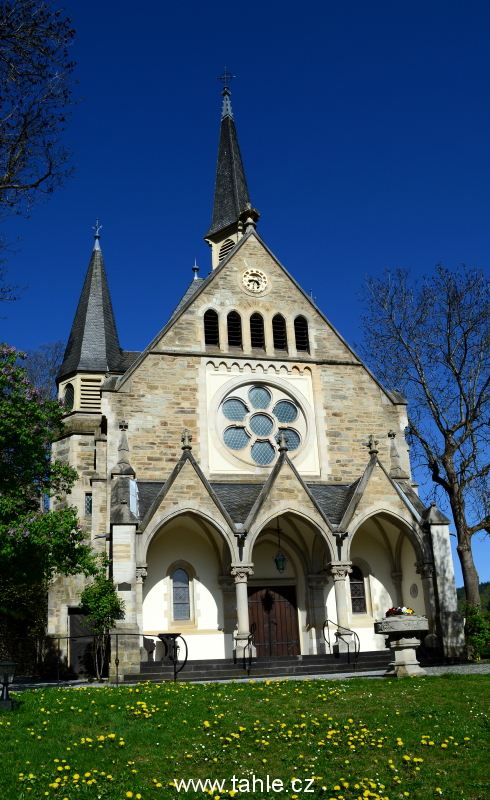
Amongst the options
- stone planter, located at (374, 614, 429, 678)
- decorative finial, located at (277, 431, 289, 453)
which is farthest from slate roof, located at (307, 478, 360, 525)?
stone planter, located at (374, 614, 429, 678)

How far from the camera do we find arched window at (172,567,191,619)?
70.6 feet

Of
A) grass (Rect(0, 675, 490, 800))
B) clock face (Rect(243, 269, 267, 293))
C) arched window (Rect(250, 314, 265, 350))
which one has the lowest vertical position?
grass (Rect(0, 675, 490, 800))

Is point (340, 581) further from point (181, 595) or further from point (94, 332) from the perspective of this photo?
point (94, 332)

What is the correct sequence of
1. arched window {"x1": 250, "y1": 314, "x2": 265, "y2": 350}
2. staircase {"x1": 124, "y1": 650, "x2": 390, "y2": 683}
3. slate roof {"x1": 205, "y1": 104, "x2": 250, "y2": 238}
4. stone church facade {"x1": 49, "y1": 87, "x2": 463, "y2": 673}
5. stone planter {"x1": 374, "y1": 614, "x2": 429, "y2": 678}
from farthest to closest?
slate roof {"x1": 205, "y1": 104, "x2": 250, "y2": 238}
arched window {"x1": 250, "y1": 314, "x2": 265, "y2": 350}
stone church facade {"x1": 49, "y1": 87, "x2": 463, "y2": 673}
staircase {"x1": 124, "y1": 650, "x2": 390, "y2": 683}
stone planter {"x1": 374, "y1": 614, "x2": 429, "y2": 678}

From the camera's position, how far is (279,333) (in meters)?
25.7

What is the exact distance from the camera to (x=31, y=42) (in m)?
12.5

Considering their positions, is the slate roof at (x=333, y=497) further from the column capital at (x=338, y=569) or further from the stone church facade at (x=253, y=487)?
the column capital at (x=338, y=569)

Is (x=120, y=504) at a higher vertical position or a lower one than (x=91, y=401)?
lower

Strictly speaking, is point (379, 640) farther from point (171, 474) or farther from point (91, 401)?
point (91, 401)

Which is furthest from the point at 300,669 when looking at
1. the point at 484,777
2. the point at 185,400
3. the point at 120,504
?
the point at 484,777

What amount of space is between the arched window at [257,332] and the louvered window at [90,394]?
6383 millimetres

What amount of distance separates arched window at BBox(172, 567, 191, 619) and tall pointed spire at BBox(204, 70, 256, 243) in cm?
1675

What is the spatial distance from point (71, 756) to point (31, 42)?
10.3 meters

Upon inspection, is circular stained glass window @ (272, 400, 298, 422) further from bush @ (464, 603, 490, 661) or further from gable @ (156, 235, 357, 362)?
bush @ (464, 603, 490, 661)
